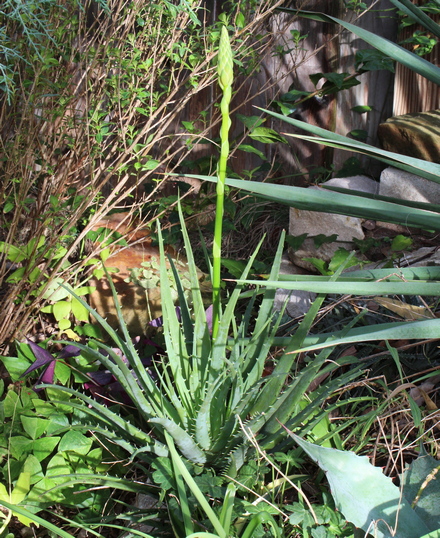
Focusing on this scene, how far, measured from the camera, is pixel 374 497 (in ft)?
3.57

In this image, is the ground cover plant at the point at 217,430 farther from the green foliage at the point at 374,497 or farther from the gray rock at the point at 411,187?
the gray rock at the point at 411,187

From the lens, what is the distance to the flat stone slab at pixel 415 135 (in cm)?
288

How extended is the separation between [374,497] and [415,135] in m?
2.31

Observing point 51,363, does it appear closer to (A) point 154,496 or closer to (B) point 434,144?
(A) point 154,496

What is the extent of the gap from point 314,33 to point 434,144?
3.55 ft

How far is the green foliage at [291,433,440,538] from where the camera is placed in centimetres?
104

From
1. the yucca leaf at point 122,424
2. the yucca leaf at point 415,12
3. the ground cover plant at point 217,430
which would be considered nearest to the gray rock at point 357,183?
the yucca leaf at point 415,12

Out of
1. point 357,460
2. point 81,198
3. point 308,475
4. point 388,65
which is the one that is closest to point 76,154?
point 81,198

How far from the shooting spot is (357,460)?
107 cm

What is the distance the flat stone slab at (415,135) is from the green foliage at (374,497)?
213cm

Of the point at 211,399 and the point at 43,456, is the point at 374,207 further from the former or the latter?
the point at 43,456

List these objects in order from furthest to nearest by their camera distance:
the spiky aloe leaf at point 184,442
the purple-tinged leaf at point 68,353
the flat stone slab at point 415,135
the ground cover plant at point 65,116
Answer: the flat stone slab at point 415,135, the ground cover plant at point 65,116, the purple-tinged leaf at point 68,353, the spiky aloe leaf at point 184,442

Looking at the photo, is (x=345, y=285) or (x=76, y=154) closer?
(x=345, y=285)

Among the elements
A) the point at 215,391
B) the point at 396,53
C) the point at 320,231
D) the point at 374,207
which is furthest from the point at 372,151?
the point at 320,231
